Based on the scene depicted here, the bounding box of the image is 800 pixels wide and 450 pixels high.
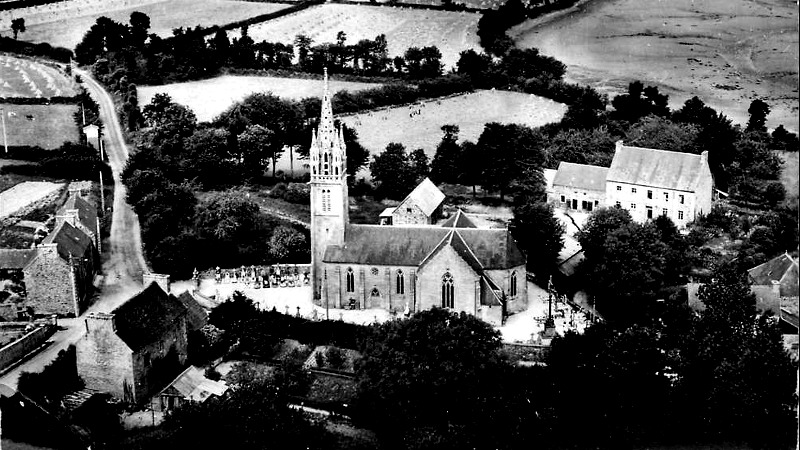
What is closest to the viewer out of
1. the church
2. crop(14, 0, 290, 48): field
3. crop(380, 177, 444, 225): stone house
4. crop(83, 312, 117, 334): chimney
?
crop(83, 312, 117, 334): chimney

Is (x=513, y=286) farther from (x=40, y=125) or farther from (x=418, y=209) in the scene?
(x=40, y=125)

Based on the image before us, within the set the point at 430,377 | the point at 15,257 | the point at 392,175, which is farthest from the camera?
the point at 392,175

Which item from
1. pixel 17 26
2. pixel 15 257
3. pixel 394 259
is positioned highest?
pixel 17 26

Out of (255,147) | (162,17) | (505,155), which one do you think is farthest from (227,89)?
(505,155)

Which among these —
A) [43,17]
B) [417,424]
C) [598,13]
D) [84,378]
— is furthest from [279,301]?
[43,17]

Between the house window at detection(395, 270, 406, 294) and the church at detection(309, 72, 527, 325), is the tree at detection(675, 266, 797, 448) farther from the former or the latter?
the house window at detection(395, 270, 406, 294)

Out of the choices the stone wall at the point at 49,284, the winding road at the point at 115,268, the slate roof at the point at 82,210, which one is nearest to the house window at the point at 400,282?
the winding road at the point at 115,268

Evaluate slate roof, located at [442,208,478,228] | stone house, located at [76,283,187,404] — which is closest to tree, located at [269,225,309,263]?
slate roof, located at [442,208,478,228]
